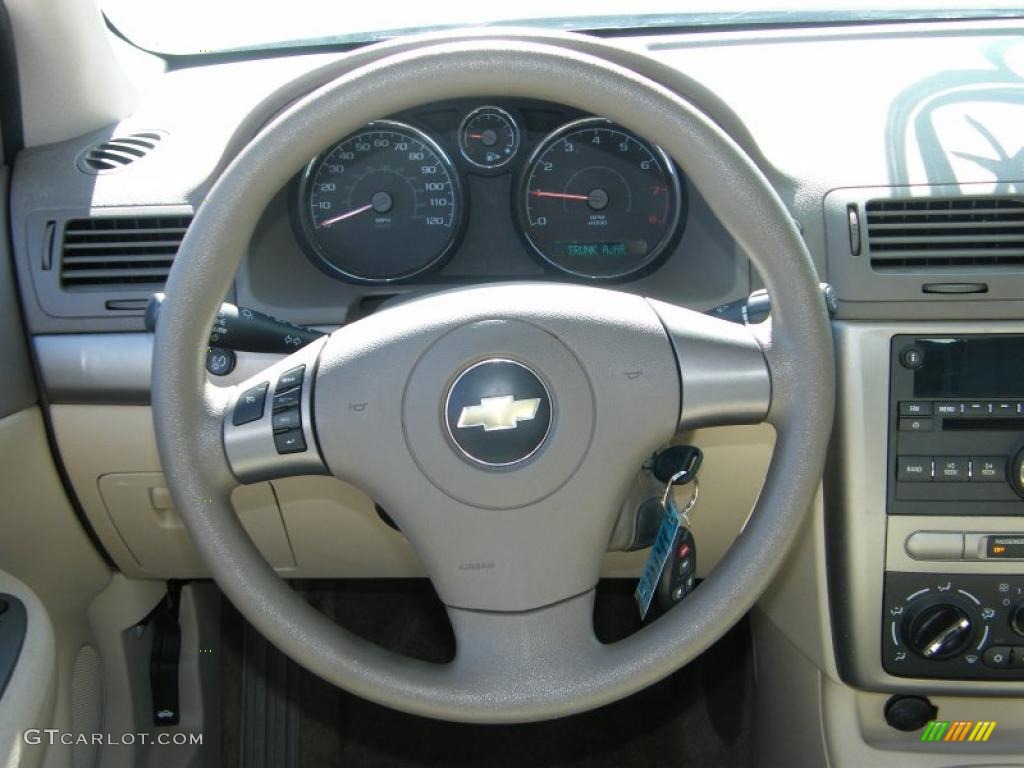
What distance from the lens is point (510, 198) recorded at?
5.29 ft

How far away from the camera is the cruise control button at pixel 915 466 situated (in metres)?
1.47

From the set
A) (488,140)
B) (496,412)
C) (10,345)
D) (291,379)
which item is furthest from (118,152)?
(496,412)

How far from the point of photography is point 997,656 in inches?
60.2

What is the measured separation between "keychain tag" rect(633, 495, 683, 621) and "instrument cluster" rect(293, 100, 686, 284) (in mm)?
480

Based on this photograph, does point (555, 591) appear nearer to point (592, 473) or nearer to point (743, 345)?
point (592, 473)

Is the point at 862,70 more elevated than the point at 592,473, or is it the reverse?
the point at 862,70

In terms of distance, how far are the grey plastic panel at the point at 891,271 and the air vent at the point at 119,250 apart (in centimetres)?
87

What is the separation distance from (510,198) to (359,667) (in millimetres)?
745

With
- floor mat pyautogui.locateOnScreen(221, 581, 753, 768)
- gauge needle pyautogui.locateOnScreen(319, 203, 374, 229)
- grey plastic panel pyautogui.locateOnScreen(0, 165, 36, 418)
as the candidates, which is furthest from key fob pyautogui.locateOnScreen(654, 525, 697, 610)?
floor mat pyautogui.locateOnScreen(221, 581, 753, 768)

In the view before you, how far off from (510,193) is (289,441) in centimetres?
61

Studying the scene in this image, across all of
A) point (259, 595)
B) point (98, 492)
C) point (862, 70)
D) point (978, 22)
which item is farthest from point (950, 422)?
point (98, 492)

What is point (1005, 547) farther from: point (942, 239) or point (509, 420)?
point (509, 420)

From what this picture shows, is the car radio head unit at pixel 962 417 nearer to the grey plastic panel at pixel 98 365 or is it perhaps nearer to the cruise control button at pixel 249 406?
the cruise control button at pixel 249 406

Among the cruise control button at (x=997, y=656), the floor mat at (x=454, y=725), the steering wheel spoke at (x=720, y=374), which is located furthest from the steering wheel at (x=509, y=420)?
the floor mat at (x=454, y=725)
